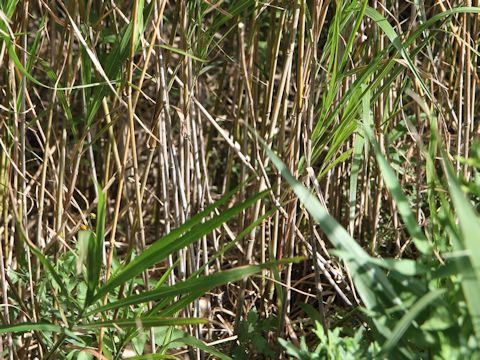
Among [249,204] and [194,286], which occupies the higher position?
[249,204]

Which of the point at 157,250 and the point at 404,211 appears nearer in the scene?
the point at 404,211

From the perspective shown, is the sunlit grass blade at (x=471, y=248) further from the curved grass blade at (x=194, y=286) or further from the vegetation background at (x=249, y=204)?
the curved grass blade at (x=194, y=286)

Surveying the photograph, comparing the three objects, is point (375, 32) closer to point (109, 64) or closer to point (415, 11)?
point (415, 11)

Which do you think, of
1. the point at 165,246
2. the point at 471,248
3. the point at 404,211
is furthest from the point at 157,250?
the point at 471,248

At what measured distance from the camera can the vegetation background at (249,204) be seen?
3.32 feet

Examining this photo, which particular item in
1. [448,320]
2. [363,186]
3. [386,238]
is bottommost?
[386,238]

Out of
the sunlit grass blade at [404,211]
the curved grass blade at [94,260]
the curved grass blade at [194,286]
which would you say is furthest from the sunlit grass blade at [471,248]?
the curved grass blade at [94,260]

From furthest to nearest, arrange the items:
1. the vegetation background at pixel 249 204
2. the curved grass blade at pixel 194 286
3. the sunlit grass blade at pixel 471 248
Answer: the curved grass blade at pixel 194 286
the vegetation background at pixel 249 204
the sunlit grass blade at pixel 471 248

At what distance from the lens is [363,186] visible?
1.75 meters

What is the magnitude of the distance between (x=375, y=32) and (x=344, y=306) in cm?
62

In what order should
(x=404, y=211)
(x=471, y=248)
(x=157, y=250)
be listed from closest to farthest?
(x=471, y=248), (x=404, y=211), (x=157, y=250)

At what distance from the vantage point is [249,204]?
1.10 metres

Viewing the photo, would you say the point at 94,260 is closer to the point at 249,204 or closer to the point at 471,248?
the point at 249,204

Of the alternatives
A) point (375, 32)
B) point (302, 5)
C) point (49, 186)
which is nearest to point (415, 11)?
point (375, 32)
